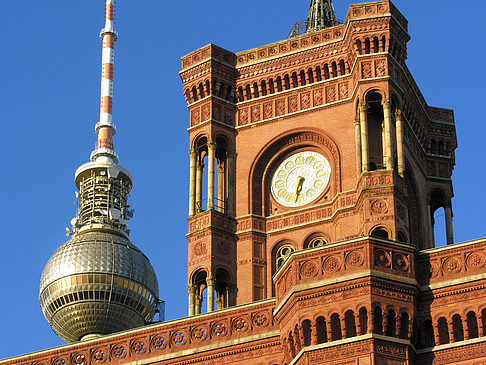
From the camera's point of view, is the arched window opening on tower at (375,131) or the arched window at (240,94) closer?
the arched window opening on tower at (375,131)

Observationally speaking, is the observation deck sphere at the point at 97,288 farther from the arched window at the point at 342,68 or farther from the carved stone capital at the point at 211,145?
the arched window at the point at 342,68

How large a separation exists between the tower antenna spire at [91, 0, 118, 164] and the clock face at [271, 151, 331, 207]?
5921cm

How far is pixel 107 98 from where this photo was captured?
117625 millimetres

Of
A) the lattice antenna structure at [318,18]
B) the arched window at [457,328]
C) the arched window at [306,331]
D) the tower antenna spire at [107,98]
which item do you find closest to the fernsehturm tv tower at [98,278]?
the tower antenna spire at [107,98]

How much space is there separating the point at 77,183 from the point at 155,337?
66.0 m

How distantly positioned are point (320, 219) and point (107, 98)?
68447 mm

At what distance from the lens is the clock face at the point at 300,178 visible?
52.8m

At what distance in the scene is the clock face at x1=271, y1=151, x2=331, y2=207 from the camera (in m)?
52.8

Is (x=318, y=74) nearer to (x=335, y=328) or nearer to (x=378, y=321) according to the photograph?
(x=335, y=328)

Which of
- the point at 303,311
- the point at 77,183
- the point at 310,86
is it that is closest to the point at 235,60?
the point at 310,86

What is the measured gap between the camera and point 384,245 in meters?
39.3

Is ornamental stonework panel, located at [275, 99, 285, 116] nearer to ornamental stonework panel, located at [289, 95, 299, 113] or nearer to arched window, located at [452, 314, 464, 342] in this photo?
ornamental stonework panel, located at [289, 95, 299, 113]

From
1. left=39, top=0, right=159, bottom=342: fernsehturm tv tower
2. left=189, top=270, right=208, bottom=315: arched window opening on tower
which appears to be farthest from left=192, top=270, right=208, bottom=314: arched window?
left=39, top=0, right=159, bottom=342: fernsehturm tv tower

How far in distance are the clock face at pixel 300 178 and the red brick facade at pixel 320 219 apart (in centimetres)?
33
